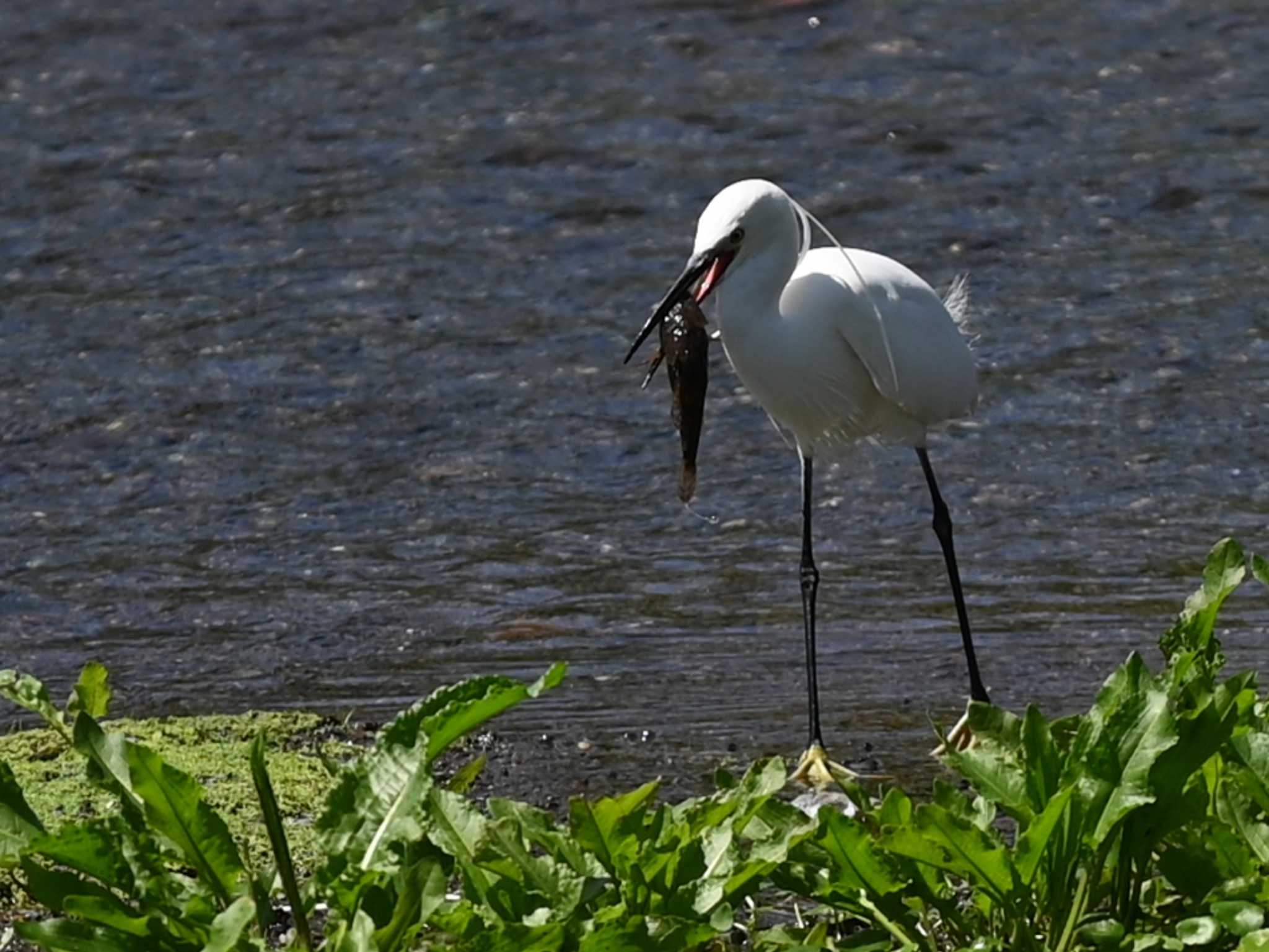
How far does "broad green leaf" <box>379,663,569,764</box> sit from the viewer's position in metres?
2.86

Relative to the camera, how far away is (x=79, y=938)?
2.69 metres

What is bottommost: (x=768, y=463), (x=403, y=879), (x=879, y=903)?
(x=768, y=463)

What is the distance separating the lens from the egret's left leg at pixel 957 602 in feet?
15.4

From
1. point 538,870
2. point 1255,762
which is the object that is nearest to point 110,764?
point 538,870

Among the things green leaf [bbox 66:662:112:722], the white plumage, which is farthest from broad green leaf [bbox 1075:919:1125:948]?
the white plumage

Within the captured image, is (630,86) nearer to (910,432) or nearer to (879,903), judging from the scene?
(910,432)

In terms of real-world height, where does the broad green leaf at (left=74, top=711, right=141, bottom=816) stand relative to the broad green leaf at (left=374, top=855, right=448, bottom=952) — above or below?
above

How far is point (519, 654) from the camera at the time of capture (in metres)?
5.45

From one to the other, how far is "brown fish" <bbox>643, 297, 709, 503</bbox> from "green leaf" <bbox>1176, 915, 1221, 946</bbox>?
2.44 m

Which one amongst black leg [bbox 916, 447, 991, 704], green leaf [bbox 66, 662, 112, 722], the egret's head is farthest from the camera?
the egret's head

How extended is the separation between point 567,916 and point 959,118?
25.2 ft

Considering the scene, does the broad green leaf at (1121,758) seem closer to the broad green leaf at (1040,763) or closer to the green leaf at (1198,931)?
the broad green leaf at (1040,763)

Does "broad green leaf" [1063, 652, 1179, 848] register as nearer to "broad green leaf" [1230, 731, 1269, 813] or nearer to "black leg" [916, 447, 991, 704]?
"broad green leaf" [1230, 731, 1269, 813]

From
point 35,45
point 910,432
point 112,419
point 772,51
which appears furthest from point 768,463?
point 35,45
